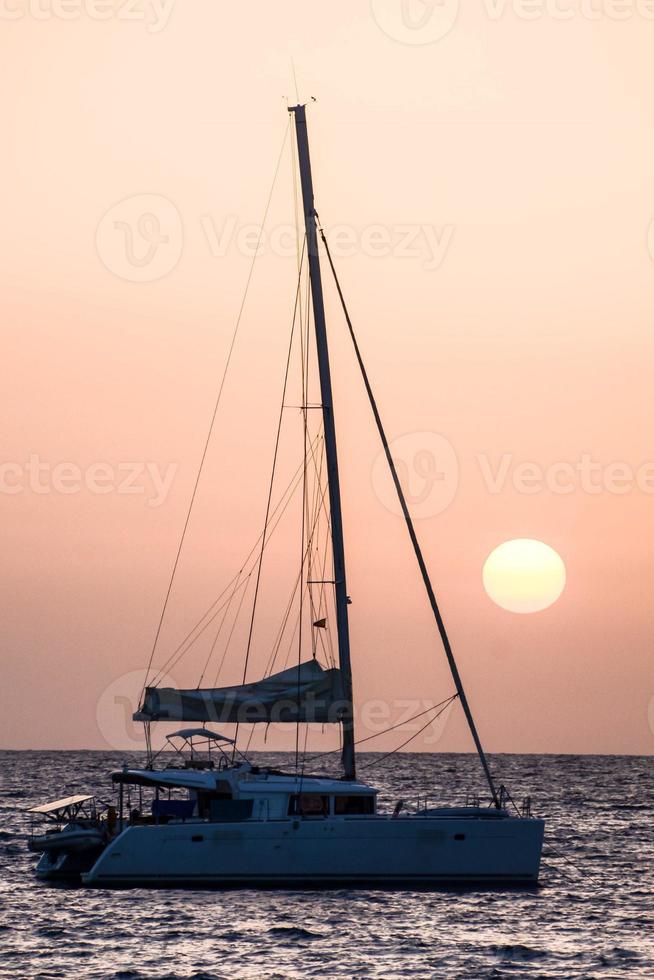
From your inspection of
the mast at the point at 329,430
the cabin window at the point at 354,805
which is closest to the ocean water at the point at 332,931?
the cabin window at the point at 354,805

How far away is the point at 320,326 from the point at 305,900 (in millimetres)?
12508

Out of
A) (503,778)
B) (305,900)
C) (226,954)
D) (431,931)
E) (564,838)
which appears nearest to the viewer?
(226,954)

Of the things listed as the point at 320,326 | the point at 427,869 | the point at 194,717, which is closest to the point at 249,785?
the point at 194,717

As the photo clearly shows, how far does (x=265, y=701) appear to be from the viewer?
1220 inches

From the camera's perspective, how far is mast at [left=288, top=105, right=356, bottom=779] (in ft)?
102

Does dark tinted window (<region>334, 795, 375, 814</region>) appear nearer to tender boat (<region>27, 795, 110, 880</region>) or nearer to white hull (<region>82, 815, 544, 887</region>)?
white hull (<region>82, 815, 544, 887</region>)

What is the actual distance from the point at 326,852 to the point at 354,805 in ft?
4.40

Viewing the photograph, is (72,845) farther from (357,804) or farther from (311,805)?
(357,804)

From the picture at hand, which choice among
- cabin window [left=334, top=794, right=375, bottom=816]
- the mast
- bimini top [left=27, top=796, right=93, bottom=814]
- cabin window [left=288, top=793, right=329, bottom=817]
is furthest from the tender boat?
the mast

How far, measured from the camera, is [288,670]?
31.5 meters

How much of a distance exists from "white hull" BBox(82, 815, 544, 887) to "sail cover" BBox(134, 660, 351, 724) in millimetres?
2290

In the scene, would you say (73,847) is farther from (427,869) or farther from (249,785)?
(427,869)

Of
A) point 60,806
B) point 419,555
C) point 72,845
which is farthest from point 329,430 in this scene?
point 72,845

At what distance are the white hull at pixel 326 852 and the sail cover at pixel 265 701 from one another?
2290mm
